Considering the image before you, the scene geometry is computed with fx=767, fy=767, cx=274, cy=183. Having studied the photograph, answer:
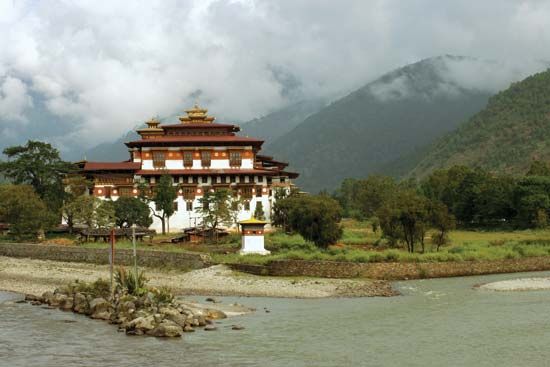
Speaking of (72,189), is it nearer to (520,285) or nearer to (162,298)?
(162,298)

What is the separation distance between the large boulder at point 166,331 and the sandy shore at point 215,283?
12.9 m

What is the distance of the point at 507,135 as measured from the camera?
17412cm

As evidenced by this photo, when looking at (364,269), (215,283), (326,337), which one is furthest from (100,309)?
(364,269)

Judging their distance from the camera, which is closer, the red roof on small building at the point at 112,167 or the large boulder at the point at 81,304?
the large boulder at the point at 81,304

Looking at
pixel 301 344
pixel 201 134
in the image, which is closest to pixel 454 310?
pixel 301 344

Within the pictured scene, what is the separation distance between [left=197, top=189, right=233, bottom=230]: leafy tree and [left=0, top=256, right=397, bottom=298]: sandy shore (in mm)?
16130

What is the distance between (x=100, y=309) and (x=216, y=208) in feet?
126

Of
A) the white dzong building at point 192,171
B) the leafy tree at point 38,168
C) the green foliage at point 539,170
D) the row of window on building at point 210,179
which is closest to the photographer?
the leafy tree at point 38,168

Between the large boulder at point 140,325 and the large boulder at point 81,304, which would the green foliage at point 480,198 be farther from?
the large boulder at point 140,325

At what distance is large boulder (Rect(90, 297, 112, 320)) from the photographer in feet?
129

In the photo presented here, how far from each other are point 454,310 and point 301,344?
1144cm

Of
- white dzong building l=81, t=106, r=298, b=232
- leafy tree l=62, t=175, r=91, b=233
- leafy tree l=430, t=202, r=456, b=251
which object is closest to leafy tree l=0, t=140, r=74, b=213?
leafy tree l=62, t=175, r=91, b=233

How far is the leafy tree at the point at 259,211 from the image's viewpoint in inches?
3423

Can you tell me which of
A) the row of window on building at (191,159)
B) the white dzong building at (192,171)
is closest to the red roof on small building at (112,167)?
the white dzong building at (192,171)
